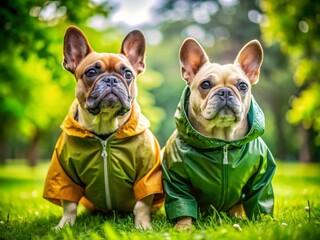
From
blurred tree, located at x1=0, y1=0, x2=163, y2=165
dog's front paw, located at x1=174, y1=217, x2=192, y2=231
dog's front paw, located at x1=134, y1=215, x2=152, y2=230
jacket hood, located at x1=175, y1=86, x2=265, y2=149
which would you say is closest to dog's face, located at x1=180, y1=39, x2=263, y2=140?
jacket hood, located at x1=175, y1=86, x2=265, y2=149

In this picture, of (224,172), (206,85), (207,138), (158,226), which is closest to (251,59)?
(206,85)

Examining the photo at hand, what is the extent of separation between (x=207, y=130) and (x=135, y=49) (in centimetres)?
135

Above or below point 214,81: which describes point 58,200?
below

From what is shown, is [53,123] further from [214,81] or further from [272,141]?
[272,141]

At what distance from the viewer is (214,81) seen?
14.9 ft

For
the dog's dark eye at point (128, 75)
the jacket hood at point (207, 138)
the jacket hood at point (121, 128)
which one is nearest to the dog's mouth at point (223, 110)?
the jacket hood at point (207, 138)

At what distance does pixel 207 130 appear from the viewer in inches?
181

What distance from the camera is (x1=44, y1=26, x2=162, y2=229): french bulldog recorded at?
4559 millimetres

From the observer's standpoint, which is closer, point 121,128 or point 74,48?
point 121,128

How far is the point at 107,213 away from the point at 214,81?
2171 mm

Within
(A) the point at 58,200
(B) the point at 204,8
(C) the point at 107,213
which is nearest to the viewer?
(A) the point at 58,200

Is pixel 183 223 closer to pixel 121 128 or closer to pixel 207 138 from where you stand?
pixel 207 138

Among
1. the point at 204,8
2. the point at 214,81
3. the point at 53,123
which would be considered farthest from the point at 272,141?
the point at 214,81

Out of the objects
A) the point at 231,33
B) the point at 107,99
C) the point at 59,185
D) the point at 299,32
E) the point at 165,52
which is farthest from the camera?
the point at 165,52
